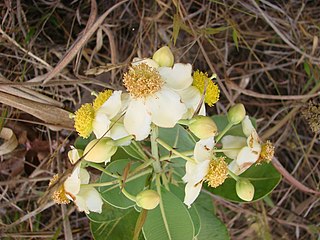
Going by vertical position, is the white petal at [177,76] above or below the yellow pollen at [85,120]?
above

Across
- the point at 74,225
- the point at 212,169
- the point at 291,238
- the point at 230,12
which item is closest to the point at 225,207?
the point at 291,238

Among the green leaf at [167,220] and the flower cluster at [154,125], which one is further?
the green leaf at [167,220]

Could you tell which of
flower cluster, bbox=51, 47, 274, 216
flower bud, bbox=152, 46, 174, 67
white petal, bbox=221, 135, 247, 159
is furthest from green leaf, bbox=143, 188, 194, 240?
flower bud, bbox=152, 46, 174, 67

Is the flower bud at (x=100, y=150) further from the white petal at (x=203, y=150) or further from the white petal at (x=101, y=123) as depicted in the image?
the white petal at (x=203, y=150)

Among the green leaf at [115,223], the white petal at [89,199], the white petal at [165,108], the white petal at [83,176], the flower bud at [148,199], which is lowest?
the green leaf at [115,223]

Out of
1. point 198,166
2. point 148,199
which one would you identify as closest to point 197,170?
point 198,166

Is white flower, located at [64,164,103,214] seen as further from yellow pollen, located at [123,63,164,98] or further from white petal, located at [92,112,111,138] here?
yellow pollen, located at [123,63,164,98]

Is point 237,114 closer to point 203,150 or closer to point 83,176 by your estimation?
point 203,150

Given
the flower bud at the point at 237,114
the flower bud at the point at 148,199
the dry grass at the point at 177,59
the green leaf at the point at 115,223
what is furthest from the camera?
the dry grass at the point at 177,59

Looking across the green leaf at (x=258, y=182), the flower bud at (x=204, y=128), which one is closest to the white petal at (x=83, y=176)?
the flower bud at (x=204, y=128)
